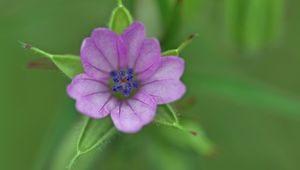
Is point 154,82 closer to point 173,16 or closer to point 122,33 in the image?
point 122,33

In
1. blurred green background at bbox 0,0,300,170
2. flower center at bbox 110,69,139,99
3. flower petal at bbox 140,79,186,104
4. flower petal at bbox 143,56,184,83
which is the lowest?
blurred green background at bbox 0,0,300,170

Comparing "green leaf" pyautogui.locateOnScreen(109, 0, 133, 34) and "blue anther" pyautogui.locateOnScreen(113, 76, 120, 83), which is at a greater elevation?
"green leaf" pyautogui.locateOnScreen(109, 0, 133, 34)

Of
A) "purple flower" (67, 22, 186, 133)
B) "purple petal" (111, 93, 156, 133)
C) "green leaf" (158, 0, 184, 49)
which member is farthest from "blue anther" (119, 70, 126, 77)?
"green leaf" (158, 0, 184, 49)

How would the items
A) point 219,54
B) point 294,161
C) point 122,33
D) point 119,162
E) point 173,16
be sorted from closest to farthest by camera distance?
1. point 122,33
2. point 173,16
3. point 119,162
4. point 219,54
5. point 294,161

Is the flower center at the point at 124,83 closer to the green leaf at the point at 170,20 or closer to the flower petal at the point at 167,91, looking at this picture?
the flower petal at the point at 167,91

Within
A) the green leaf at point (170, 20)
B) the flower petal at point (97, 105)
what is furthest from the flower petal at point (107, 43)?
the green leaf at point (170, 20)

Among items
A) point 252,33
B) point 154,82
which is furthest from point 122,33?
point 252,33

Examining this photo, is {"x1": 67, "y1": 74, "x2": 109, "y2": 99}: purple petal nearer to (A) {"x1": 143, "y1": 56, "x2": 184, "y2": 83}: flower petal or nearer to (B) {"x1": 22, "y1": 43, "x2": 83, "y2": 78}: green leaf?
(B) {"x1": 22, "y1": 43, "x2": 83, "y2": 78}: green leaf
